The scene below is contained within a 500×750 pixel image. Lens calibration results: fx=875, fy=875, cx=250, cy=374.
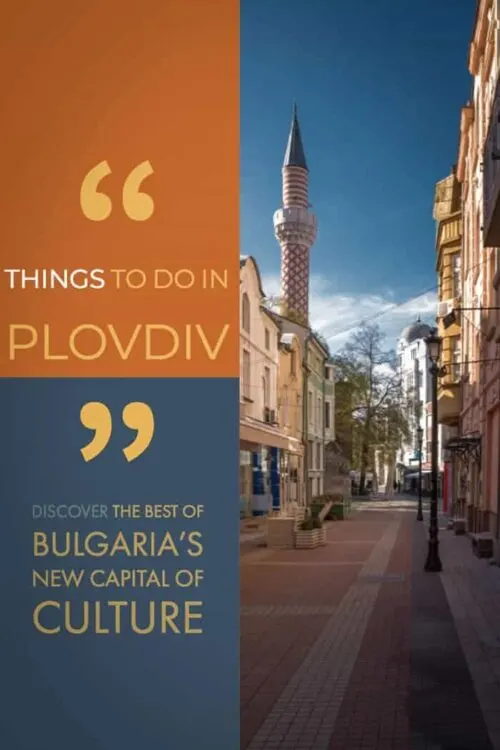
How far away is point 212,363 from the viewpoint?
16.7 feet

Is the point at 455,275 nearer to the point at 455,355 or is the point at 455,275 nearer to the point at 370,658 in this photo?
the point at 455,355

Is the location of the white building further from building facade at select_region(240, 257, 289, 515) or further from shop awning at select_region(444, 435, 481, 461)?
shop awning at select_region(444, 435, 481, 461)

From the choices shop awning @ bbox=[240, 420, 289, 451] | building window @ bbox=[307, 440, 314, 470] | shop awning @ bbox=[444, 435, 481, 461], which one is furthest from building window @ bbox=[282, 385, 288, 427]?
shop awning @ bbox=[240, 420, 289, 451]

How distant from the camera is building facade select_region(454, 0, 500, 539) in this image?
20750mm

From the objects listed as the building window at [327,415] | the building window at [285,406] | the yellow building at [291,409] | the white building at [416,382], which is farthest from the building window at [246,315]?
the white building at [416,382]

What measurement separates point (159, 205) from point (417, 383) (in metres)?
82.3

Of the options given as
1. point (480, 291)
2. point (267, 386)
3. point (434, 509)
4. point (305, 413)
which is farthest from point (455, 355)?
point (434, 509)

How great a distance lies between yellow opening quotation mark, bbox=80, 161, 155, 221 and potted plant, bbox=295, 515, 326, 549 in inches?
793

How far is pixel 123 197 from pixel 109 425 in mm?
1334

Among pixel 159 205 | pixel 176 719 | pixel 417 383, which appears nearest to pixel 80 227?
pixel 159 205

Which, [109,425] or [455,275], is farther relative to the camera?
[455,275]

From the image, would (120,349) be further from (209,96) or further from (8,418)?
(209,96)

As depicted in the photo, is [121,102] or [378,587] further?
[378,587]

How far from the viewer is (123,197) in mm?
5117
